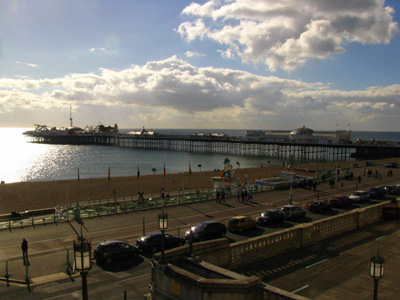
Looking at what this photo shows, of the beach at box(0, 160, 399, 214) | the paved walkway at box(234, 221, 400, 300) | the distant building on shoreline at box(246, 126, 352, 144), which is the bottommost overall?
the beach at box(0, 160, 399, 214)

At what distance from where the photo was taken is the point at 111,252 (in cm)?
1362

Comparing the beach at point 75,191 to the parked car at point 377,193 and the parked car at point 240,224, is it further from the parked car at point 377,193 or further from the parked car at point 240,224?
the parked car at point 240,224

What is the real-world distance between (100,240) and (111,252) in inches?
139

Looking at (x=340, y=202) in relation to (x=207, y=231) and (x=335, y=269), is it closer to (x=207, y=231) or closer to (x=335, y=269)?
(x=207, y=231)

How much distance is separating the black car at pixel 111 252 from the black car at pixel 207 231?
10.6 ft

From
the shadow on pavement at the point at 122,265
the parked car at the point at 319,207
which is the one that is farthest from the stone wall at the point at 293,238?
the parked car at the point at 319,207

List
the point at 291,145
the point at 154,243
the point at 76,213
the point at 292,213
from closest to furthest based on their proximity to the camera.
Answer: the point at 154,243
the point at 292,213
the point at 76,213
the point at 291,145

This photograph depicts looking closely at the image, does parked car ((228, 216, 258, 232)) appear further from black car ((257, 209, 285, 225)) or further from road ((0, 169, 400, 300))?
black car ((257, 209, 285, 225))

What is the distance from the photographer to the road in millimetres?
10984

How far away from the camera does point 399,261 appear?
1130 cm

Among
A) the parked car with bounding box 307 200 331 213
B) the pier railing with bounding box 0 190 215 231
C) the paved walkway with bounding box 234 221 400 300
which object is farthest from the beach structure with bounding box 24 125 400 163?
the paved walkway with bounding box 234 221 400 300

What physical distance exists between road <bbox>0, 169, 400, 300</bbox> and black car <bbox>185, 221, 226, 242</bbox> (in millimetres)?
631

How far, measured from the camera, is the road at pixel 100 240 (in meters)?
11.0

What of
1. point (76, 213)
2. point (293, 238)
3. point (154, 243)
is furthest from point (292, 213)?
point (76, 213)
